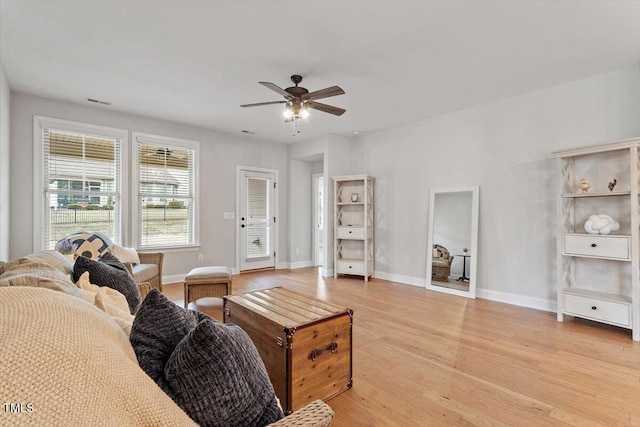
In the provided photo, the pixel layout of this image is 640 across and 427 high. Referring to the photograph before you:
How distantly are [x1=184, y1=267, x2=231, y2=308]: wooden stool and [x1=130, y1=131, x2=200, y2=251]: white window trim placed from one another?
1.78 m

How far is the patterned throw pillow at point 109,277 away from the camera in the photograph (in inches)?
72.1

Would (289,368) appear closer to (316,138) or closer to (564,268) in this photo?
(564,268)

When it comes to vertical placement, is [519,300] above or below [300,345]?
below

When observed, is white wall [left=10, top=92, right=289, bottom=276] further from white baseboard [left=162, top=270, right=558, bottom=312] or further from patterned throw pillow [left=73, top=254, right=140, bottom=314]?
patterned throw pillow [left=73, top=254, right=140, bottom=314]

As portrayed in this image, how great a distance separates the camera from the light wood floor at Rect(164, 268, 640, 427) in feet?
5.82

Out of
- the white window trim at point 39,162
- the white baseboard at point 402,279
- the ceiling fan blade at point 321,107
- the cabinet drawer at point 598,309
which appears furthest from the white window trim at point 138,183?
the cabinet drawer at point 598,309

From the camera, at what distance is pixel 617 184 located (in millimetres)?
3186

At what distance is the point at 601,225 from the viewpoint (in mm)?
3045

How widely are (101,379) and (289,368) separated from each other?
4.27 feet

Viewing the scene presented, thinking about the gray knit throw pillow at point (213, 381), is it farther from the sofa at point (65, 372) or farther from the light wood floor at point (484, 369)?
the light wood floor at point (484, 369)

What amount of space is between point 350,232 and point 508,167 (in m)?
2.63

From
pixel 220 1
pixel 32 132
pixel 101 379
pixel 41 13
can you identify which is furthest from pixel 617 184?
pixel 32 132

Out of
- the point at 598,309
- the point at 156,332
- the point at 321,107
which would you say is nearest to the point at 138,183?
the point at 321,107

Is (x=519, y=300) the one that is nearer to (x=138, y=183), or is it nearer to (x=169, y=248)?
(x=169, y=248)
